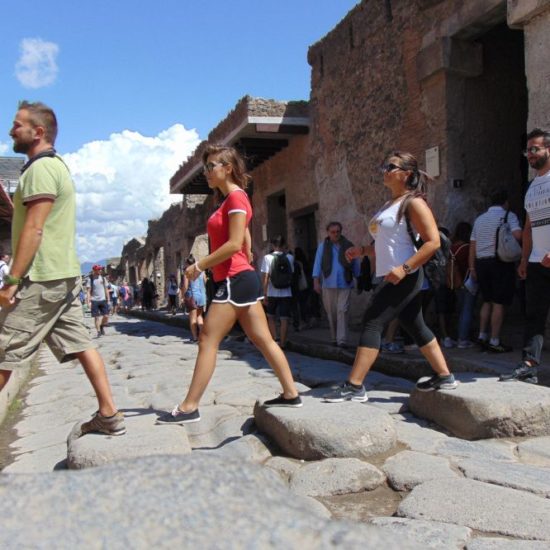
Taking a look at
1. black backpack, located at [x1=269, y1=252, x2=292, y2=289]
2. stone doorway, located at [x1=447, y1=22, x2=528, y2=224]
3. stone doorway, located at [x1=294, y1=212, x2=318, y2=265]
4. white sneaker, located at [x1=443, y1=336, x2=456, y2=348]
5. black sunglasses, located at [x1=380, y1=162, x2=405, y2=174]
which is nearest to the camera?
black sunglasses, located at [x1=380, y1=162, x2=405, y2=174]

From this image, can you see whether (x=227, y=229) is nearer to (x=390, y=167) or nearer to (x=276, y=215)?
(x=390, y=167)

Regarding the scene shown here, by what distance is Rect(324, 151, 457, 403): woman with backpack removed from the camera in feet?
11.7

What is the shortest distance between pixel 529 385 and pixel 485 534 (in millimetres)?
1726

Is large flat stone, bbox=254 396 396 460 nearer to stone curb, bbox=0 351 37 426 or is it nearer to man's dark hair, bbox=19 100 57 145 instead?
stone curb, bbox=0 351 37 426

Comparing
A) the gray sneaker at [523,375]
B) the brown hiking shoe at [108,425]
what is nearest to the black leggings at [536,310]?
the gray sneaker at [523,375]

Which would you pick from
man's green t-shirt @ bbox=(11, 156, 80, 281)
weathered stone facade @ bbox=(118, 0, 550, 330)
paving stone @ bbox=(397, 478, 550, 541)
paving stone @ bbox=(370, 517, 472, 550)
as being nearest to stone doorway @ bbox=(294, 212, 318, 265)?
weathered stone facade @ bbox=(118, 0, 550, 330)

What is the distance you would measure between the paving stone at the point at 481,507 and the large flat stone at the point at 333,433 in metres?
0.43

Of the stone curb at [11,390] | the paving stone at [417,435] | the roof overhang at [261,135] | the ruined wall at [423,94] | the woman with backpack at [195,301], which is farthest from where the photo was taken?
the roof overhang at [261,135]

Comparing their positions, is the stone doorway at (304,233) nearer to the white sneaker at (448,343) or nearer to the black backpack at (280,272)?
the black backpack at (280,272)

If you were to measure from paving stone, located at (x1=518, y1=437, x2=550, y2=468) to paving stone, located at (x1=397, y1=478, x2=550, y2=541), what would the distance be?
622mm

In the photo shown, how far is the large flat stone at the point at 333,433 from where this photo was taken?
2867 mm

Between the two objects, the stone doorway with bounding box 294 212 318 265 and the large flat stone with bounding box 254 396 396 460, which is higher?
the stone doorway with bounding box 294 212 318 265

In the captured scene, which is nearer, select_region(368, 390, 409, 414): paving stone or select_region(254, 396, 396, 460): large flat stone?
select_region(254, 396, 396, 460): large flat stone

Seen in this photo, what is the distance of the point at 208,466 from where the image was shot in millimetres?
1282
